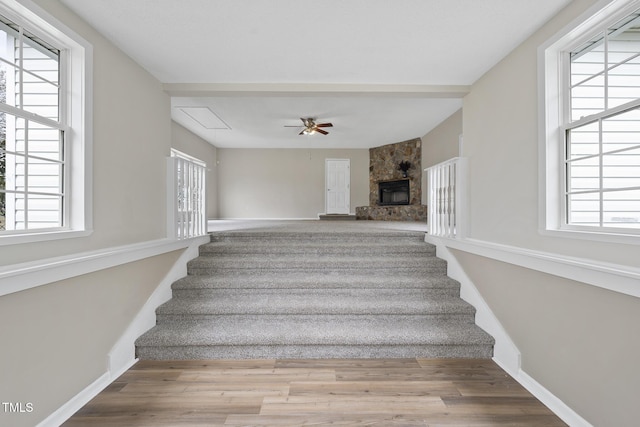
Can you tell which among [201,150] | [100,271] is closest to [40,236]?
[100,271]

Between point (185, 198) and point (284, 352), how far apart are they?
6.62ft

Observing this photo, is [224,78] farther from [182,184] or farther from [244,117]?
[244,117]

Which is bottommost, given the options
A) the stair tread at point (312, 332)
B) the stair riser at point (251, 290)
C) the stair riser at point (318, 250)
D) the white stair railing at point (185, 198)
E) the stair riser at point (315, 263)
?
the stair tread at point (312, 332)

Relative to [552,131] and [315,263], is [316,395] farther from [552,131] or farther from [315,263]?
[552,131]

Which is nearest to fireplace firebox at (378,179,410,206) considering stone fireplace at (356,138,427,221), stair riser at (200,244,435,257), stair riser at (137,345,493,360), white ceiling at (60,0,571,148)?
stone fireplace at (356,138,427,221)

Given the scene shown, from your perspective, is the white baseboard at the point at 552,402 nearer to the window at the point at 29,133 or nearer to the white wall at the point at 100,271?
the white wall at the point at 100,271

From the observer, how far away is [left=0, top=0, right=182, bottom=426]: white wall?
157 cm

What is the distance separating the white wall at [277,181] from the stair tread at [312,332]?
6.40 m

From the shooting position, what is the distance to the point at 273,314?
2758mm

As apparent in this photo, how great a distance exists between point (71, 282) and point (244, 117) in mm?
4388

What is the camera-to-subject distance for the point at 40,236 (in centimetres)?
170

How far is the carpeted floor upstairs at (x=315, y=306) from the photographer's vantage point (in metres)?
2.48

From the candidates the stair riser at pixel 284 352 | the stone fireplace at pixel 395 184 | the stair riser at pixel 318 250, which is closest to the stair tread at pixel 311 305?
the stair riser at pixel 284 352

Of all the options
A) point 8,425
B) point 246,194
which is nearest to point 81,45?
point 8,425
